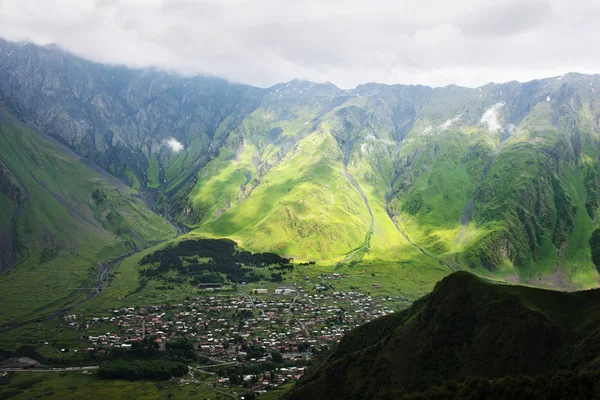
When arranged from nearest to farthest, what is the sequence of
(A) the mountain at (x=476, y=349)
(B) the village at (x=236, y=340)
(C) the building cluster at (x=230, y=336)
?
(A) the mountain at (x=476, y=349), (B) the village at (x=236, y=340), (C) the building cluster at (x=230, y=336)

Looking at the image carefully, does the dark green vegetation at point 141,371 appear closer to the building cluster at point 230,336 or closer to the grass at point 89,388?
the grass at point 89,388

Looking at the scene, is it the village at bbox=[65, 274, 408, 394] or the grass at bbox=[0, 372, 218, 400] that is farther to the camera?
the village at bbox=[65, 274, 408, 394]

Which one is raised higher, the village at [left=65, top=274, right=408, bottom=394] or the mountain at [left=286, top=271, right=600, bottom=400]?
the mountain at [left=286, top=271, right=600, bottom=400]

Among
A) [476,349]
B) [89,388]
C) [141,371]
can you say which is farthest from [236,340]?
[476,349]

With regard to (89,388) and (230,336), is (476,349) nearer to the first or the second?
(89,388)

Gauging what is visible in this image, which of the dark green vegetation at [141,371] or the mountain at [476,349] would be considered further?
the dark green vegetation at [141,371]

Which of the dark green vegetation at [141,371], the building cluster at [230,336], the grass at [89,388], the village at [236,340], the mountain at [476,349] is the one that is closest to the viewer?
the mountain at [476,349]

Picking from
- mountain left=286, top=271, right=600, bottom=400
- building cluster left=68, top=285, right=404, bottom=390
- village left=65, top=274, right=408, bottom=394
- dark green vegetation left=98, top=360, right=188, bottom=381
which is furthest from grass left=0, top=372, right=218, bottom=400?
mountain left=286, top=271, right=600, bottom=400

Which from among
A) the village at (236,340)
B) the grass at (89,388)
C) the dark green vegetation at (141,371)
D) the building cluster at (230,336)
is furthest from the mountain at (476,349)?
the dark green vegetation at (141,371)

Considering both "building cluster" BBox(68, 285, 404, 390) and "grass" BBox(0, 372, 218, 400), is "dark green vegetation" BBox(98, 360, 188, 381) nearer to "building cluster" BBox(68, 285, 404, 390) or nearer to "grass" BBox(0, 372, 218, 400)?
"grass" BBox(0, 372, 218, 400)

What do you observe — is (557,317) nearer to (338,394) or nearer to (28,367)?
(338,394)
